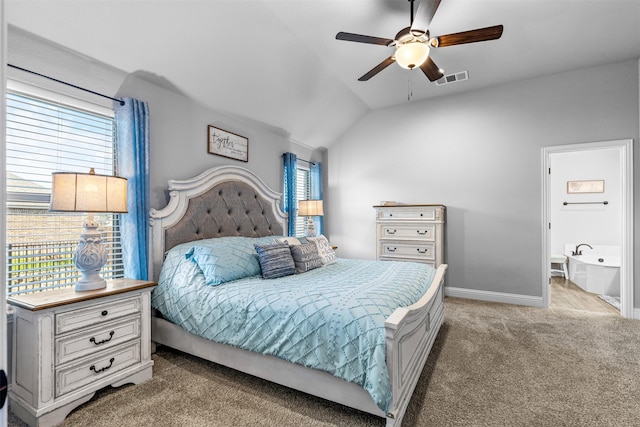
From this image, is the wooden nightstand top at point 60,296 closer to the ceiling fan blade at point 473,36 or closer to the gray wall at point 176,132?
the gray wall at point 176,132

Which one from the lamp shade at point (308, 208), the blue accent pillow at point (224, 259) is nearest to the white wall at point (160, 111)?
the lamp shade at point (308, 208)

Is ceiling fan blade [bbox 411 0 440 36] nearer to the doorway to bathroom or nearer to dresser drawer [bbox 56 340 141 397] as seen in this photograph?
dresser drawer [bbox 56 340 141 397]

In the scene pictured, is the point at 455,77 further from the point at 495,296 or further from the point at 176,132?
the point at 176,132

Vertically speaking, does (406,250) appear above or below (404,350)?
above

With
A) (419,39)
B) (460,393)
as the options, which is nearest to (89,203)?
(419,39)

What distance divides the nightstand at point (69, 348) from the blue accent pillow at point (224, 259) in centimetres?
45

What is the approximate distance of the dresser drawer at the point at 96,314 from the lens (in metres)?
1.71

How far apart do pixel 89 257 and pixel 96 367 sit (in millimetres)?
663

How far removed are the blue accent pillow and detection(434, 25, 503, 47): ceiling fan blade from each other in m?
2.23

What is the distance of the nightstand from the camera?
1.62 m

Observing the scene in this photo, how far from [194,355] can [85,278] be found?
95 cm

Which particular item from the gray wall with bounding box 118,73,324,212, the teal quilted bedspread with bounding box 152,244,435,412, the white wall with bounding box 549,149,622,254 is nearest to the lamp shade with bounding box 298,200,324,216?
the gray wall with bounding box 118,73,324,212

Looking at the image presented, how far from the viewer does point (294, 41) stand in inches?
117

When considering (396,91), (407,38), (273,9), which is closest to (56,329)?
(273,9)
